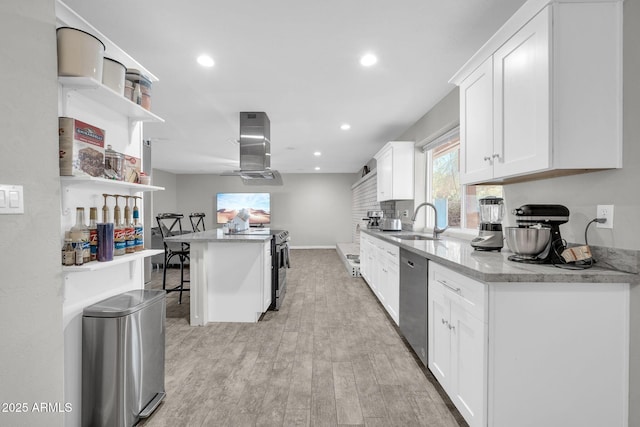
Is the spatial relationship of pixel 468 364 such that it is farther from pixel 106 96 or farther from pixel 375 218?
pixel 375 218

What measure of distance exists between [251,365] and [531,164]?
226cm

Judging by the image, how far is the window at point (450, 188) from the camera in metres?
3.00

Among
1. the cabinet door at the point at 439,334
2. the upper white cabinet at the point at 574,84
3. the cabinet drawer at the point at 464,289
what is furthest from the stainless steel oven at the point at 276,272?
the upper white cabinet at the point at 574,84

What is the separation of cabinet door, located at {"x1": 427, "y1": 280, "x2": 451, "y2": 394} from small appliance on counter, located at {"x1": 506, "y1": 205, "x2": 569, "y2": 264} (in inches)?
19.0

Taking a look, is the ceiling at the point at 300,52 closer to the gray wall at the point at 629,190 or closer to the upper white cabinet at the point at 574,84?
the upper white cabinet at the point at 574,84

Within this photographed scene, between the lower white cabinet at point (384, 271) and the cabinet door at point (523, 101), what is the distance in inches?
51.4

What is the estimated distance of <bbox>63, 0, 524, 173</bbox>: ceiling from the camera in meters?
1.81

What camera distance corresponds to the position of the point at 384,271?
3250 millimetres

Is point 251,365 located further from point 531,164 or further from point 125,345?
point 531,164

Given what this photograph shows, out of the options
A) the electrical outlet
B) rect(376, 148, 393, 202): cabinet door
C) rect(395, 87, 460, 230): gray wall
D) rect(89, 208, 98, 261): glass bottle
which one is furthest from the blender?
rect(89, 208, 98, 261): glass bottle

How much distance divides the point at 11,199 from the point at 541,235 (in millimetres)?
2369

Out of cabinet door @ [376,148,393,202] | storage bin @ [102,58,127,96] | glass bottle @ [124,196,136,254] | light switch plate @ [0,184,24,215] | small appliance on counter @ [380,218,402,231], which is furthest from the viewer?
cabinet door @ [376,148,393,202]

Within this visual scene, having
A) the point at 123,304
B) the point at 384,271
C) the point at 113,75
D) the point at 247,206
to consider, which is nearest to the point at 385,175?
the point at 384,271

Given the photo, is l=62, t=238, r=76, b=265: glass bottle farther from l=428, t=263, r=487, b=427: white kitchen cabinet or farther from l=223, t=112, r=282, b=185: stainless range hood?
l=223, t=112, r=282, b=185: stainless range hood
